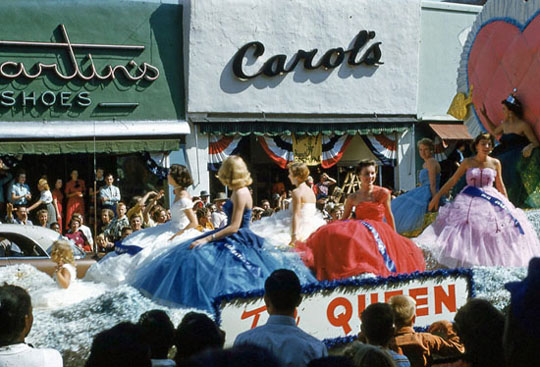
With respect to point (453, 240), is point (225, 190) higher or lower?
higher

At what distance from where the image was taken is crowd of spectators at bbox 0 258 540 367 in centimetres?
261

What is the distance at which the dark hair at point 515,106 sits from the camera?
8.72 meters

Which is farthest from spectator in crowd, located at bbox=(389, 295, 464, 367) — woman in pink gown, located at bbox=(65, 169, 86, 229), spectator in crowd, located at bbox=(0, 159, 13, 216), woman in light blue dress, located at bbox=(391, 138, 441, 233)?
spectator in crowd, located at bbox=(0, 159, 13, 216)

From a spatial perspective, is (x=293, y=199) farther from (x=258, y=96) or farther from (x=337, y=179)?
(x=337, y=179)

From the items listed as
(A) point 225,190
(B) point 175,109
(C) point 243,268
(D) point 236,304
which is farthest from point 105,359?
(A) point 225,190

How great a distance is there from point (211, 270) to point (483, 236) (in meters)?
3.09

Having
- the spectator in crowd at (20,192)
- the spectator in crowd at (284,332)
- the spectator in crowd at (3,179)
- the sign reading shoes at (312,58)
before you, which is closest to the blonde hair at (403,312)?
the spectator in crowd at (284,332)

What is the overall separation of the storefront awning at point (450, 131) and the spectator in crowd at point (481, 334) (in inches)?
676

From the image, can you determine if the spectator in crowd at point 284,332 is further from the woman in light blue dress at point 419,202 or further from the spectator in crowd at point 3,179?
the spectator in crowd at point 3,179

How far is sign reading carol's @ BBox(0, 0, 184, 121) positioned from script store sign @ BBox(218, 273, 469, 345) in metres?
11.8

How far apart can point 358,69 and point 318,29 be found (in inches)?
65.7

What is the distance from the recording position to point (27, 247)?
9203 millimetres

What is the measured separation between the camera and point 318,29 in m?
18.5

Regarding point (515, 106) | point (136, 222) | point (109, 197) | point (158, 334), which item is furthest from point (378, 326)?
point (109, 197)
